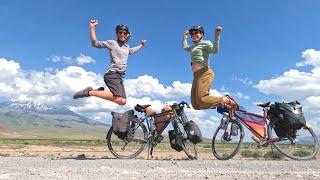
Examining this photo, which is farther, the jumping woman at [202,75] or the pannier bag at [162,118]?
the pannier bag at [162,118]

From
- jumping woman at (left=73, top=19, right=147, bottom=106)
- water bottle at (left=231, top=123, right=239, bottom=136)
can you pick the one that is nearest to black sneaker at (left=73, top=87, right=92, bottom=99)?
jumping woman at (left=73, top=19, right=147, bottom=106)

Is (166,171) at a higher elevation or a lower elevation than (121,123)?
lower

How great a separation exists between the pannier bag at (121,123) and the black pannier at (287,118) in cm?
344

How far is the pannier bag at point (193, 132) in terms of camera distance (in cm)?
1136

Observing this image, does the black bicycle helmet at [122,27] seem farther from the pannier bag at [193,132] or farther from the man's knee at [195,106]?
the pannier bag at [193,132]

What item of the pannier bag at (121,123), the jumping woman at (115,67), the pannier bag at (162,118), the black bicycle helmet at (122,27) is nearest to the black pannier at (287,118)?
the pannier bag at (162,118)

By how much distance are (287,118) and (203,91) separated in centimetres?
203

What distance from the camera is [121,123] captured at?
11.5 metres

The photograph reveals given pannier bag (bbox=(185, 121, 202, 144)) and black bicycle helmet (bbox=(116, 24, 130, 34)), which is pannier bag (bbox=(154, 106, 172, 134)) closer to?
pannier bag (bbox=(185, 121, 202, 144))

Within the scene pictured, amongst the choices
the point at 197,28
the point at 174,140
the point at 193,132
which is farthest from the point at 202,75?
the point at 174,140

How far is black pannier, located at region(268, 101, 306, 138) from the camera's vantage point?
1102 centimetres

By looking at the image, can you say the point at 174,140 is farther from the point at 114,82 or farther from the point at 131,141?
the point at 114,82

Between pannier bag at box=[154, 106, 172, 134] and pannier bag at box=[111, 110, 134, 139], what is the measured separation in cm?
69

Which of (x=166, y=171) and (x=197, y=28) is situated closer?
(x=166, y=171)
